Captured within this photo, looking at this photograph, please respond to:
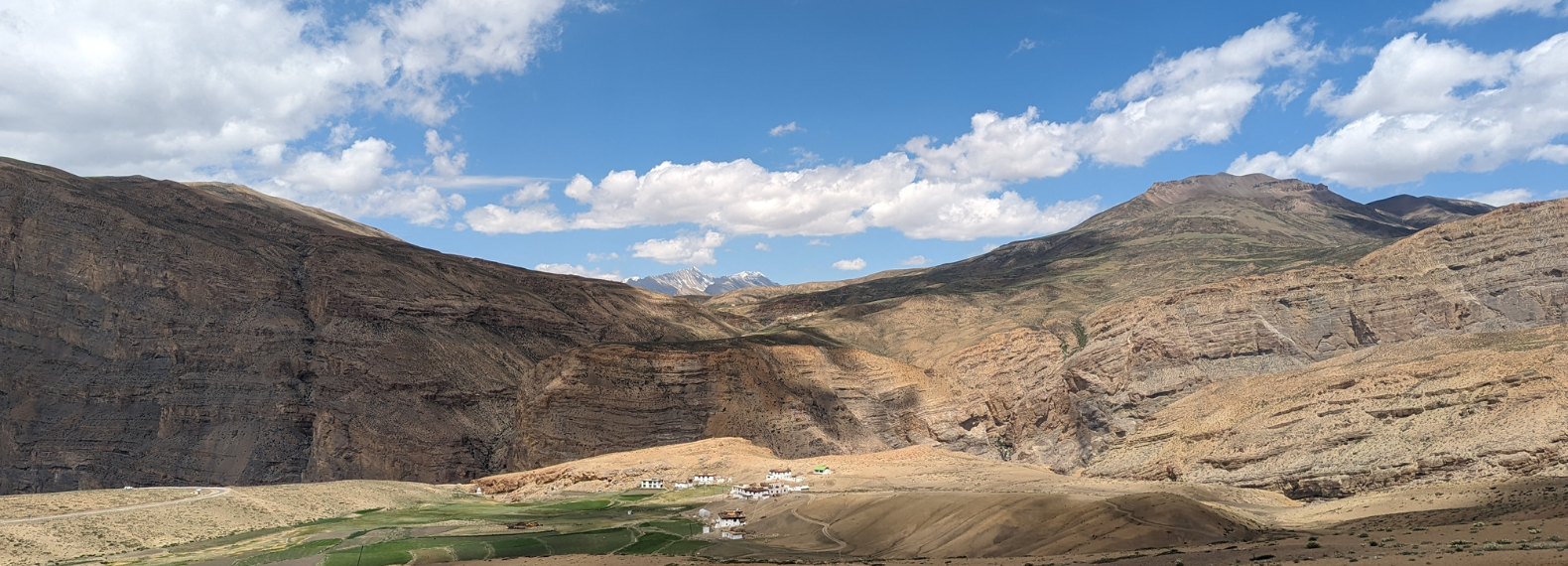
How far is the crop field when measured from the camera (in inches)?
1799

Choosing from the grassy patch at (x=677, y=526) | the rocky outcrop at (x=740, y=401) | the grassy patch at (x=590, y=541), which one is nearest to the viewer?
the grassy patch at (x=590, y=541)

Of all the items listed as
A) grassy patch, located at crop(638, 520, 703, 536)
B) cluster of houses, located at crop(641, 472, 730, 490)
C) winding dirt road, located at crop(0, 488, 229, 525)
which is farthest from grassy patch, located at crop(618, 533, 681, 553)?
winding dirt road, located at crop(0, 488, 229, 525)

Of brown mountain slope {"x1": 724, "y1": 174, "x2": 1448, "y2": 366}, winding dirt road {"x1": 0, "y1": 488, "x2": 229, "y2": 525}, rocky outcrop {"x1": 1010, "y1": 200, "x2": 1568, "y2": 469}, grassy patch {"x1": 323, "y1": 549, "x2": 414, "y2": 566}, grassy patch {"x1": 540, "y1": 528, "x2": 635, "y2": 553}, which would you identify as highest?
brown mountain slope {"x1": 724, "y1": 174, "x2": 1448, "y2": 366}

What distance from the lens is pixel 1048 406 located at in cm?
10619

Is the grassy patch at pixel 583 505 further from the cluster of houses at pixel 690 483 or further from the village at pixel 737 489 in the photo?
the village at pixel 737 489

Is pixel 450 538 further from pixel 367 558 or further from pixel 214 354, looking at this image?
pixel 214 354

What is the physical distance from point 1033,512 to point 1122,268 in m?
108

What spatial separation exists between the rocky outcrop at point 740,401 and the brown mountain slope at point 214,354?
48.4 ft

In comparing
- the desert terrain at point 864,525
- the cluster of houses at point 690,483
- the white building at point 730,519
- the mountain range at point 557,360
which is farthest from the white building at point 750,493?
the mountain range at point 557,360

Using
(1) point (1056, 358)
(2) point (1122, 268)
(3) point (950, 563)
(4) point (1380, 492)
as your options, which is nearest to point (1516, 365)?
(4) point (1380, 492)

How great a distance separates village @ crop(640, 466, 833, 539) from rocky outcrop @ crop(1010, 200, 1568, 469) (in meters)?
36.8

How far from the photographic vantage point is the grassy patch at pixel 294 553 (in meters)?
44.3

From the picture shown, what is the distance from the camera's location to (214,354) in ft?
339

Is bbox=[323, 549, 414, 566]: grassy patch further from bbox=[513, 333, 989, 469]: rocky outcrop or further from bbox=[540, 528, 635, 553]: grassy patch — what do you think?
bbox=[513, 333, 989, 469]: rocky outcrop
